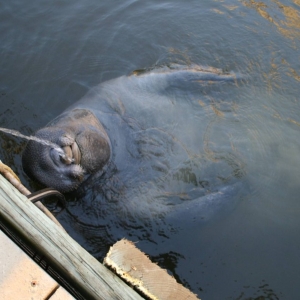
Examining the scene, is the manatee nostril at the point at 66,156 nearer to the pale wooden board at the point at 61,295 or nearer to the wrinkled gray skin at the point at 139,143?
the wrinkled gray skin at the point at 139,143

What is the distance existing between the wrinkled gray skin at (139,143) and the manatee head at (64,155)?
1 cm

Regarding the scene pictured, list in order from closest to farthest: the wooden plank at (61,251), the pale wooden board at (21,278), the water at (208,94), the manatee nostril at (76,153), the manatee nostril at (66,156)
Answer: the pale wooden board at (21,278) < the wooden plank at (61,251) < the manatee nostril at (66,156) < the manatee nostril at (76,153) < the water at (208,94)

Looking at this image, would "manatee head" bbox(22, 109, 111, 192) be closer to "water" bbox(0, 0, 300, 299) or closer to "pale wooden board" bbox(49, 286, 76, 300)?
"water" bbox(0, 0, 300, 299)

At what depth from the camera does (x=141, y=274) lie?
2.99 metres

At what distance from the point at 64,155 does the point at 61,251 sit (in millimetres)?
1467

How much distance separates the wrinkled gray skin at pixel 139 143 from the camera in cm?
441

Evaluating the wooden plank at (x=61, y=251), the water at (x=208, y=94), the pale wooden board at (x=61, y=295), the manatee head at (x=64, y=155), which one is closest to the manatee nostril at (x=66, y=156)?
the manatee head at (x=64, y=155)

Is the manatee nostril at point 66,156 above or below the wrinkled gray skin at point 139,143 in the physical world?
above

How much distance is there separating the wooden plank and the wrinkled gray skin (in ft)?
3.86

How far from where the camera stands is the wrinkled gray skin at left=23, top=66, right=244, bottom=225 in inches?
174

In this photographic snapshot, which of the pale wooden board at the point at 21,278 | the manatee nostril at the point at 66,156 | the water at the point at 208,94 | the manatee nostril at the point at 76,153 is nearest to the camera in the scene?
the pale wooden board at the point at 21,278

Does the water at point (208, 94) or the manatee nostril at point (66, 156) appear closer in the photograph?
the manatee nostril at point (66, 156)

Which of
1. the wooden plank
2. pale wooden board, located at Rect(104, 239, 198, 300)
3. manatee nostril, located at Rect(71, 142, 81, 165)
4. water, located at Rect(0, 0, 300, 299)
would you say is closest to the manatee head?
manatee nostril, located at Rect(71, 142, 81, 165)

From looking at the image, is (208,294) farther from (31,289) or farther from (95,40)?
(95,40)
